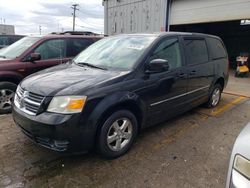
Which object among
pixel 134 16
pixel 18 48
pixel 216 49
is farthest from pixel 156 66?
pixel 134 16

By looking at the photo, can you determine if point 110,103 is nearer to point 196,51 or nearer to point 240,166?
point 240,166

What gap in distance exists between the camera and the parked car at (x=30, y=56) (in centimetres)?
460

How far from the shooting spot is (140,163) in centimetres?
291

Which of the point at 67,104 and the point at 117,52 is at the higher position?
the point at 117,52

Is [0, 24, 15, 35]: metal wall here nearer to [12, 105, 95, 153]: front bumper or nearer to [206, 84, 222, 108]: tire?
[206, 84, 222, 108]: tire

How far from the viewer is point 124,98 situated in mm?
2854

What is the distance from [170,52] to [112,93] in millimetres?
1505

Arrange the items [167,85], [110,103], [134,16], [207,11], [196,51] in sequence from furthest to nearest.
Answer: [134,16] < [207,11] < [196,51] < [167,85] < [110,103]

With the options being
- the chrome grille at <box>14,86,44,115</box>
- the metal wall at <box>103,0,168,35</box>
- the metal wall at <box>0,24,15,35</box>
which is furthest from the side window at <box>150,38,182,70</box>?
the metal wall at <box>0,24,15,35</box>

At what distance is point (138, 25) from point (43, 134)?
13.2 metres

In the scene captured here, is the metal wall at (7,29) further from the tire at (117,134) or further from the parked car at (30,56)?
the tire at (117,134)

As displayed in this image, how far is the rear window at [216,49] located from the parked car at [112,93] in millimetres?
622

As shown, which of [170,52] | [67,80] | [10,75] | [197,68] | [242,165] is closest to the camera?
[242,165]

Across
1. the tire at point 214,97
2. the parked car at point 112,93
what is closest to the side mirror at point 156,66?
the parked car at point 112,93
